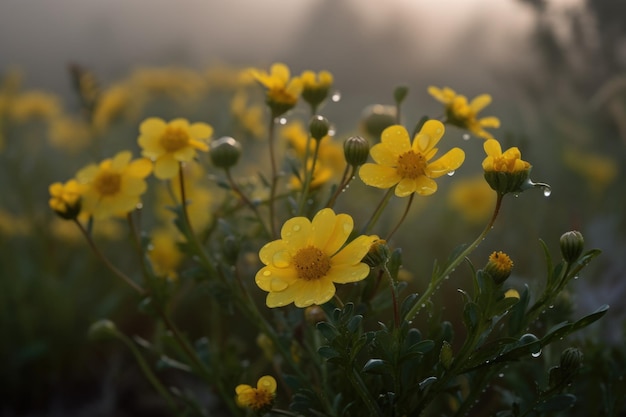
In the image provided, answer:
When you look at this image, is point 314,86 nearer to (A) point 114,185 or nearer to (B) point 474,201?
(A) point 114,185

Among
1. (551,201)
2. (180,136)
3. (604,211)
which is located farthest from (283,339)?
(604,211)

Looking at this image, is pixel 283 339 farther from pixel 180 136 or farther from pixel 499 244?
pixel 499 244

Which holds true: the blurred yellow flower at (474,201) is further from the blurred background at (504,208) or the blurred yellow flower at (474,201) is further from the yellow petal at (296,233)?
the yellow petal at (296,233)

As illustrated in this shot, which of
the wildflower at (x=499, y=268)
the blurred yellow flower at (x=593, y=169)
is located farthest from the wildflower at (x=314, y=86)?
the blurred yellow flower at (x=593, y=169)

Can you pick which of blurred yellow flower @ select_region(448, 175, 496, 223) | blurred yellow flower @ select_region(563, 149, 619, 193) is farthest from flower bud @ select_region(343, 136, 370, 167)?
blurred yellow flower @ select_region(563, 149, 619, 193)

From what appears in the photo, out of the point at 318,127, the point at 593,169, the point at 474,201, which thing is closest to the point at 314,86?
the point at 318,127

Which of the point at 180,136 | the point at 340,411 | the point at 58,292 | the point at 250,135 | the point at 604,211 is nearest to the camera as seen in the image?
the point at 340,411

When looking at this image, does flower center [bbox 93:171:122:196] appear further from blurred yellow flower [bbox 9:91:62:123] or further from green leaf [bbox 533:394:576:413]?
blurred yellow flower [bbox 9:91:62:123]
